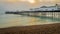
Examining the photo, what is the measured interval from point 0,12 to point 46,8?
18.5 inches

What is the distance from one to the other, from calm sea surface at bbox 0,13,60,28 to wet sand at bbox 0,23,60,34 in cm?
3

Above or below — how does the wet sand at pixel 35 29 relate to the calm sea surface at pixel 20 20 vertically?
below

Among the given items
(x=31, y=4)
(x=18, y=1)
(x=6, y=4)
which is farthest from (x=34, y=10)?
(x=6, y=4)

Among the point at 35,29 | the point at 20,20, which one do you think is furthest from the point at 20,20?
the point at 35,29

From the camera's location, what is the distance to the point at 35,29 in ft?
3.68

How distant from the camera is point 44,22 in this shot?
118cm

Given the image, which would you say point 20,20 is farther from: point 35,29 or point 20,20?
point 35,29

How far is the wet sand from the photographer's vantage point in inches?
41.0

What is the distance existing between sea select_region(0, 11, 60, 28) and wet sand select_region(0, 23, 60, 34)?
3 cm

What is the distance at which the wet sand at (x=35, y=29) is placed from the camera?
1042mm

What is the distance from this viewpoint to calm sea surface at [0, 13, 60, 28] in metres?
1.06

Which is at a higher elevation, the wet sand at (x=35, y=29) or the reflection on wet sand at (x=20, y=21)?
the reflection on wet sand at (x=20, y=21)

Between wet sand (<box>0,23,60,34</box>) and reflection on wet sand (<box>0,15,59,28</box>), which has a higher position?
reflection on wet sand (<box>0,15,59,28</box>)

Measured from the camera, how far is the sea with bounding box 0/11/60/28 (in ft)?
3.47
